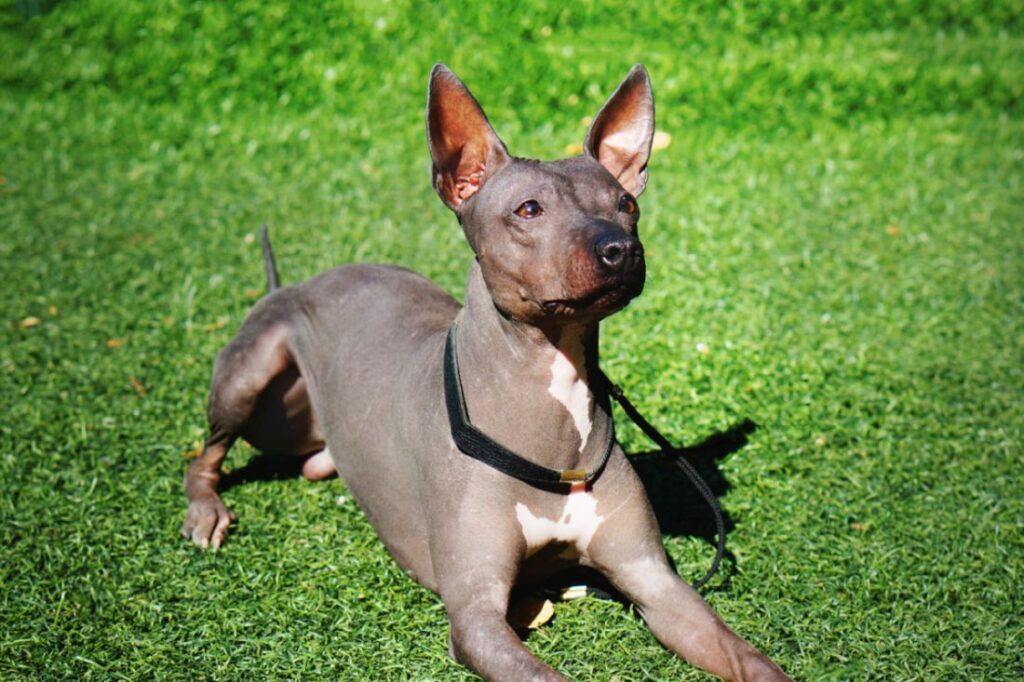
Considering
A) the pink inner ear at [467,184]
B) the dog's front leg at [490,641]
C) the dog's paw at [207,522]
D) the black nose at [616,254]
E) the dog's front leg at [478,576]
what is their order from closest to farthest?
1. the black nose at [616,254]
2. the dog's front leg at [490,641]
3. the dog's front leg at [478,576]
4. the pink inner ear at [467,184]
5. the dog's paw at [207,522]

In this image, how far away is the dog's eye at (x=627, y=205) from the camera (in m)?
2.89

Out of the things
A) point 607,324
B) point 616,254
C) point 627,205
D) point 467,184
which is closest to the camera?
point 616,254

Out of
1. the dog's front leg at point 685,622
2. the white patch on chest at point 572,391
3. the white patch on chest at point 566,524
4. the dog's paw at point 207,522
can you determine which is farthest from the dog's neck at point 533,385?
the dog's paw at point 207,522

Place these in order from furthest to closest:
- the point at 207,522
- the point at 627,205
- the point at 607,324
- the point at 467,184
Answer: the point at 607,324 < the point at 207,522 < the point at 467,184 < the point at 627,205

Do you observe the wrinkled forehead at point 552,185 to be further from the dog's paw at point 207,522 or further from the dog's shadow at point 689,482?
the dog's paw at point 207,522

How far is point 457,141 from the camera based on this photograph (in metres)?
3.07

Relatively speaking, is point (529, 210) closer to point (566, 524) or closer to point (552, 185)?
point (552, 185)

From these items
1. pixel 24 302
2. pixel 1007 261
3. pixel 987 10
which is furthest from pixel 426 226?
pixel 987 10

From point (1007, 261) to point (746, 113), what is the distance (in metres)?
2.41

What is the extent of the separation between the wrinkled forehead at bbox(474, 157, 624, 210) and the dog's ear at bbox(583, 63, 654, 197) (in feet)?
0.67

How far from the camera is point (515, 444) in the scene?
117 inches

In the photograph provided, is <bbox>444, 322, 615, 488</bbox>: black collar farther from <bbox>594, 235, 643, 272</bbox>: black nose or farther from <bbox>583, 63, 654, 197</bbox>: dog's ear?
<bbox>583, 63, 654, 197</bbox>: dog's ear

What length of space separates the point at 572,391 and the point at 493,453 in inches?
10.6

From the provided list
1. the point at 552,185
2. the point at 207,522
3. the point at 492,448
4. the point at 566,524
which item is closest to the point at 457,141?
the point at 552,185
